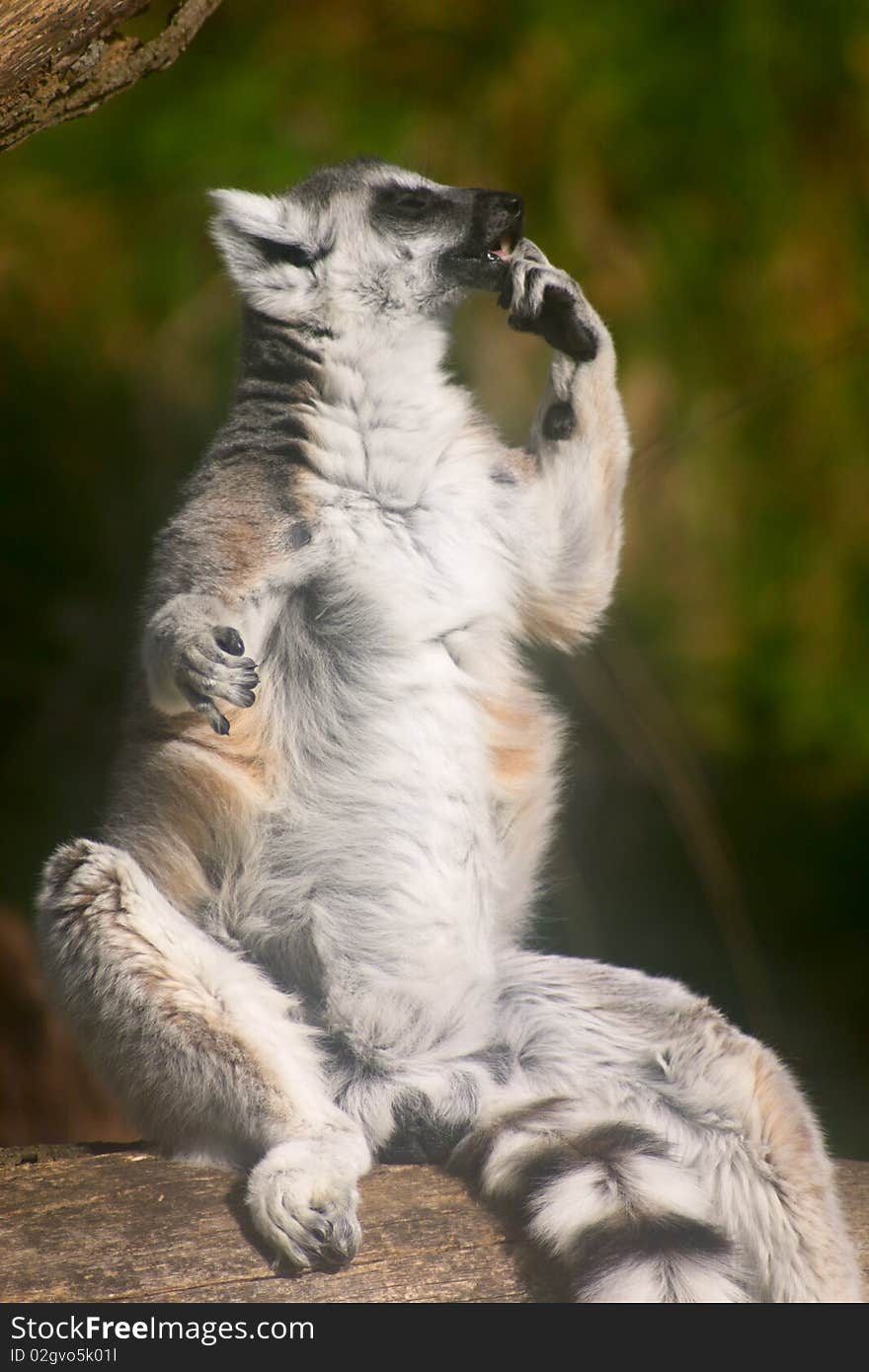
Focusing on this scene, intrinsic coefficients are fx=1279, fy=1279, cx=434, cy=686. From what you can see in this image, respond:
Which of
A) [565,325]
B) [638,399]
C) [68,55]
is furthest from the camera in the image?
[638,399]

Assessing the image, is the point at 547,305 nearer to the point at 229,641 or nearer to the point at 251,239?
the point at 251,239

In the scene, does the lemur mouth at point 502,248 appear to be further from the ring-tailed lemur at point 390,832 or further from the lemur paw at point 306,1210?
the lemur paw at point 306,1210

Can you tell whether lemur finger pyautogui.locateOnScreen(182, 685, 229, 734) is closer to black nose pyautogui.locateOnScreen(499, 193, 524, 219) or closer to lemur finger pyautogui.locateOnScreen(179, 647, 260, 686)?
lemur finger pyautogui.locateOnScreen(179, 647, 260, 686)

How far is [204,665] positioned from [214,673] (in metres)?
0.02

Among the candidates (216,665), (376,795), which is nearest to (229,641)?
(216,665)

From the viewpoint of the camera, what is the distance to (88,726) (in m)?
3.95

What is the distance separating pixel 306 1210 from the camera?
1.94 m

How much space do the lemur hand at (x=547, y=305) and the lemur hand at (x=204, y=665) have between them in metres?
0.89

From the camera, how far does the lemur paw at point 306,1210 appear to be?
76.2 inches

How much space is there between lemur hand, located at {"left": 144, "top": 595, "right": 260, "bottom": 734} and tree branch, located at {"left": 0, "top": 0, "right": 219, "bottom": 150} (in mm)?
998

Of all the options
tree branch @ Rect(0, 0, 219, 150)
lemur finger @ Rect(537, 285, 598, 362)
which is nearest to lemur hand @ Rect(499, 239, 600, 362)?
lemur finger @ Rect(537, 285, 598, 362)

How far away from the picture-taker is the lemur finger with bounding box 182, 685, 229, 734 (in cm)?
210
